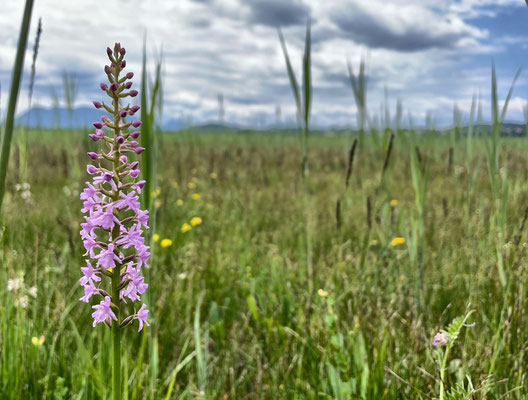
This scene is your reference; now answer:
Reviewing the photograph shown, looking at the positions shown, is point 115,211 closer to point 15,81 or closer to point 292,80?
point 15,81

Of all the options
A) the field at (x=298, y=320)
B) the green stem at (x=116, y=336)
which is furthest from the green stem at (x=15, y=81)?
the field at (x=298, y=320)

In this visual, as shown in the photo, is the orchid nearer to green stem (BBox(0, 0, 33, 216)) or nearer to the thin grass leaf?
green stem (BBox(0, 0, 33, 216))

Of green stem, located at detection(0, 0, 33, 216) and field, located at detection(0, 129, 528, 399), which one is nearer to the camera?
green stem, located at detection(0, 0, 33, 216)

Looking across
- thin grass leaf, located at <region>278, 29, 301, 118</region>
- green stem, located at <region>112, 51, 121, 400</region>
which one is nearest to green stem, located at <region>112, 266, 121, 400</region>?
green stem, located at <region>112, 51, 121, 400</region>

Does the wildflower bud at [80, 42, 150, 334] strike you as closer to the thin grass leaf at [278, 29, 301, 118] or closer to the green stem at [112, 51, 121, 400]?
the green stem at [112, 51, 121, 400]

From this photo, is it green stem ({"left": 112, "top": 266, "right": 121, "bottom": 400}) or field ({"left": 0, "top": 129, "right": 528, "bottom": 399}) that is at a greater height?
green stem ({"left": 112, "top": 266, "right": 121, "bottom": 400})

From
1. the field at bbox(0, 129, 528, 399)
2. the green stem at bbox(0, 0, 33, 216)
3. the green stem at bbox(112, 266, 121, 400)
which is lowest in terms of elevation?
the field at bbox(0, 129, 528, 399)

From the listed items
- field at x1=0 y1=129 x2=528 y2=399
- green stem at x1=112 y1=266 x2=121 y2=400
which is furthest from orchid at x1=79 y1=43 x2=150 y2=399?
field at x1=0 y1=129 x2=528 y2=399

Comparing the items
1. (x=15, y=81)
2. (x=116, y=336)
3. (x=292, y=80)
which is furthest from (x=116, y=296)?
(x=292, y=80)

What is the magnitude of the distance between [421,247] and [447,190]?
384cm

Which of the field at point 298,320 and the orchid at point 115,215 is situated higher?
the orchid at point 115,215

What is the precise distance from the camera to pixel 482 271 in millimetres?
2143

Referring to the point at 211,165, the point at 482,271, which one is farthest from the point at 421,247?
the point at 211,165

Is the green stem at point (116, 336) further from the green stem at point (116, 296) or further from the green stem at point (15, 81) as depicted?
the green stem at point (15, 81)
